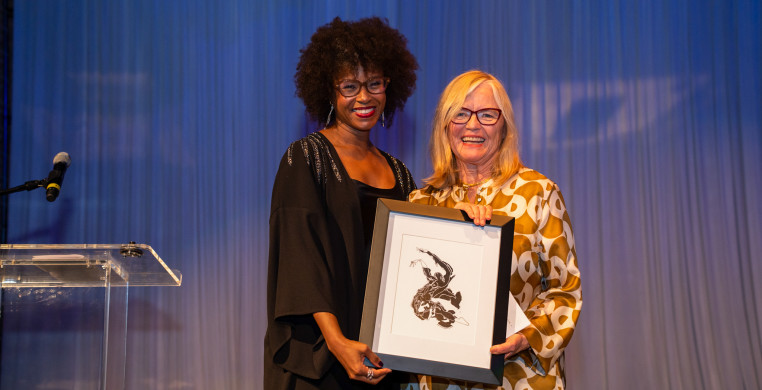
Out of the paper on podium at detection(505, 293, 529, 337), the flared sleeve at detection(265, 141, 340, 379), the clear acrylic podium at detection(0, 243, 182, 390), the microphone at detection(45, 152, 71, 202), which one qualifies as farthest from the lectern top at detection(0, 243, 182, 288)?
the paper on podium at detection(505, 293, 529, 337)

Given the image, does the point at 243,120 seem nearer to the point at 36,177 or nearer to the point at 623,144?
the point at 36,177

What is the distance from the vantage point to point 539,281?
6.91 feet

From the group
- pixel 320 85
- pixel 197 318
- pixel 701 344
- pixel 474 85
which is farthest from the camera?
pixel 197 318

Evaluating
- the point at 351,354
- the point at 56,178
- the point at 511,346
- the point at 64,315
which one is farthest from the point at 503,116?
the point at 56,178

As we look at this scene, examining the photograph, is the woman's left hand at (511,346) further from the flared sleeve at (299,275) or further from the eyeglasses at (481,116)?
the eyeglasses at (481,116)

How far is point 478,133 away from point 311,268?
0.70m

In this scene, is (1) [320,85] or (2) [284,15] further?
(2) [284,15]

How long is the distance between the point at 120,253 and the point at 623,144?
3.36 meters

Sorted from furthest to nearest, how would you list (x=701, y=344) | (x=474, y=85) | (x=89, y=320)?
(x=701, y=344), (x=89, y=320), (x=474, y=85)

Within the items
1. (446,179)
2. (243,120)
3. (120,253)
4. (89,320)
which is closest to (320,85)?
(446,179)

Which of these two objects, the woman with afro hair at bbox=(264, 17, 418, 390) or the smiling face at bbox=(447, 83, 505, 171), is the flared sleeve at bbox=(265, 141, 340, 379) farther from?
the smiling face at bbox=(447, 83, 505, 171)

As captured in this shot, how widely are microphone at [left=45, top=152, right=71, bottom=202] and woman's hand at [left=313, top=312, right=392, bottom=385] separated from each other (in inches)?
55.1

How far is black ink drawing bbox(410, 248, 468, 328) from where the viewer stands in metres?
1.90

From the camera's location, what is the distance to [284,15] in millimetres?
4816
